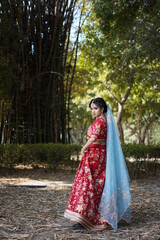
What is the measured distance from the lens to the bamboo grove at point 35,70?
25.7 ft

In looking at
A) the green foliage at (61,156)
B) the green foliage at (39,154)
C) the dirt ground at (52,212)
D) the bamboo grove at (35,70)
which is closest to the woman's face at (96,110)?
the dirt ground at (52,212)

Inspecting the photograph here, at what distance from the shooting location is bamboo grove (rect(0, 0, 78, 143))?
784 cm

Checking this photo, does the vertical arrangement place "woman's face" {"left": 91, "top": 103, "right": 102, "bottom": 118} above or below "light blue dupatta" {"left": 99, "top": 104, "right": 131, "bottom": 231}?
above

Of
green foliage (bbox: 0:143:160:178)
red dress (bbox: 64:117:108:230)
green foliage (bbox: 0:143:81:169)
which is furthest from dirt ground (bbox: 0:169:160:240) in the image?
green foliage (bbox: 0:143:81:169)

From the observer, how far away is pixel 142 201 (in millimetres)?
4730

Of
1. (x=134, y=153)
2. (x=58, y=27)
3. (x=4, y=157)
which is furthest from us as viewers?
(x=58, y=27)

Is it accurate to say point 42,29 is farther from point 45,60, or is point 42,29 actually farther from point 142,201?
point 142,201

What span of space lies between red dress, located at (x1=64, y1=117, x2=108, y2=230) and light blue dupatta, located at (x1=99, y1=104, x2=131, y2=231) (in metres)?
0.06

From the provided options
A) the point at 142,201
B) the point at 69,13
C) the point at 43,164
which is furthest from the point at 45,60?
the point at 142,201

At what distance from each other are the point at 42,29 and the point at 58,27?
0.41 metres

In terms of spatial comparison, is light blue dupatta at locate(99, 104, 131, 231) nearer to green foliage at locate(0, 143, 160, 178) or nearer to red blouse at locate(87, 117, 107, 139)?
red blouse at locate(87, 117, 107, 139)

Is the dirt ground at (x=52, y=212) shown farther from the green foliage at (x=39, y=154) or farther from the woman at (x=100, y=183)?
the green foliage at (x=39, y=154)

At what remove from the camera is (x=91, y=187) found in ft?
10.7

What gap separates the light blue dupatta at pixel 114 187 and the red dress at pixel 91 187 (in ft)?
0.21
